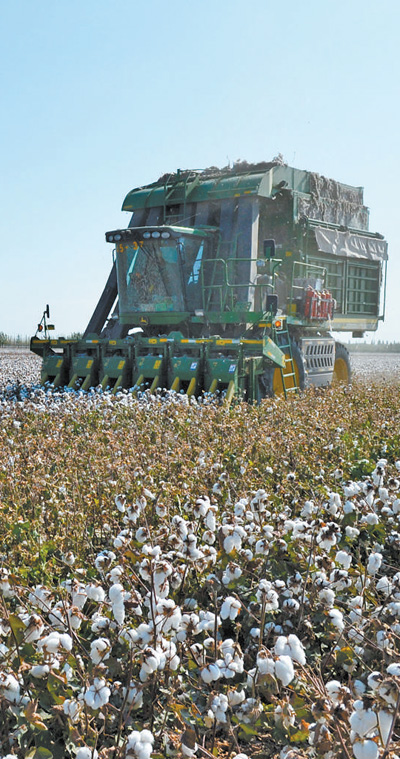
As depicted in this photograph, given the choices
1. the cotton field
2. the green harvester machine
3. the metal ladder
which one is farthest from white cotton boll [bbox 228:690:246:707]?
the metal ladder

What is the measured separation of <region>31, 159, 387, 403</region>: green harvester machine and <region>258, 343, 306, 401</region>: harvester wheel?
21 mm

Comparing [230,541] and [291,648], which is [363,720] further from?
[230,541]

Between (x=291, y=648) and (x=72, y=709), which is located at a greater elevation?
(x=291, y=648)

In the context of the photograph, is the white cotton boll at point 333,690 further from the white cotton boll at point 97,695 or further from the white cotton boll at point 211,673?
the white cotton boll at point 97,695

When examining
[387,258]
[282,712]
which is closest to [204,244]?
[387,258]

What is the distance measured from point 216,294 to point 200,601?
9315 millimetres

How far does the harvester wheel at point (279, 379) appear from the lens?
38.5ft

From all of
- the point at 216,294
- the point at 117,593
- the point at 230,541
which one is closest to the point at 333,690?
the point at 117,593

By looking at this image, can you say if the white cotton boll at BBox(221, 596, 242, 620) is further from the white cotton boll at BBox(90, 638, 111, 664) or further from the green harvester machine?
the green harvester machine

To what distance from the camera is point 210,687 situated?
306 cm

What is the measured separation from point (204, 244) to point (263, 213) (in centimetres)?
152

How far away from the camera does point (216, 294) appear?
41.9 feet

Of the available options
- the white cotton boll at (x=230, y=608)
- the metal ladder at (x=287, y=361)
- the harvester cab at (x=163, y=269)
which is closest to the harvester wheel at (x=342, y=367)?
the metal ladder at (x=287, y=361)

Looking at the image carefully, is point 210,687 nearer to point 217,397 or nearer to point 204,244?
point 217,397
